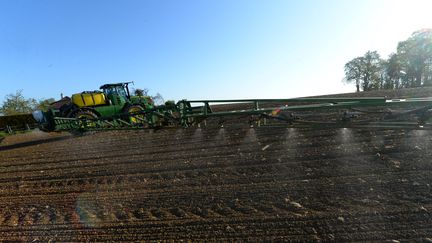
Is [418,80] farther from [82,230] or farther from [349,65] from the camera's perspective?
[82,230]

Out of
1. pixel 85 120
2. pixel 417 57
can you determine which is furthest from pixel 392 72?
pixel 85 120

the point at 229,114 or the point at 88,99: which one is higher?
the point at 88,99

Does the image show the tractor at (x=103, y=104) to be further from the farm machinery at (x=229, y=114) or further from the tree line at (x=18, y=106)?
the tree line at (x=18, y=106)

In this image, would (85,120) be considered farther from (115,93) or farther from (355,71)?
(355,71)

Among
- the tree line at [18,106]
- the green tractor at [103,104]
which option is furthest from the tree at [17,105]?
the green tractor at [103,104]

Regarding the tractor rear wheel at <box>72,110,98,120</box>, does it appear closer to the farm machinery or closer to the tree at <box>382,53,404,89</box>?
the farm machinery

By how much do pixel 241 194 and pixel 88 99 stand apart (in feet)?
36.9

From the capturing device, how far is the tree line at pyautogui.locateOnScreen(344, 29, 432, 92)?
58.1 m

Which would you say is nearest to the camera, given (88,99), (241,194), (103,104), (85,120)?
(241,194)

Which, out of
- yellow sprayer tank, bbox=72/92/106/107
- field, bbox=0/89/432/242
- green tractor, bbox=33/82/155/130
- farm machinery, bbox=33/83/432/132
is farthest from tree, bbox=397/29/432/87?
field, bbox=0/89/432/242

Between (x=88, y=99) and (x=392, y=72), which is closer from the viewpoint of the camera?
(x=88, y=99)

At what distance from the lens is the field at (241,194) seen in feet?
9.89

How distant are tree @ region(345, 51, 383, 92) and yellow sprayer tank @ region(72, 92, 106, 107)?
6987 cm

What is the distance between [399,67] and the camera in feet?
213
